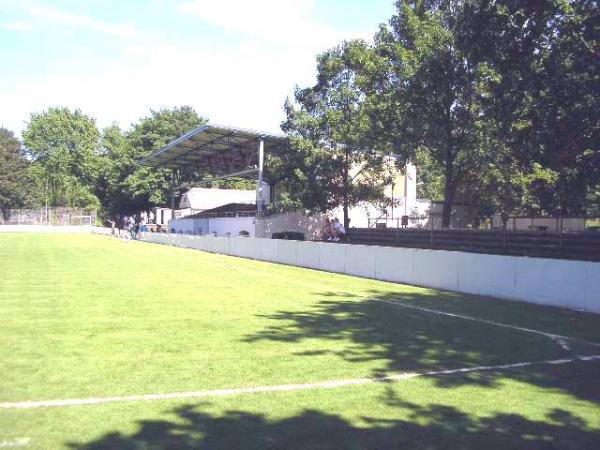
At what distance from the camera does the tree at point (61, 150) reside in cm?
8788

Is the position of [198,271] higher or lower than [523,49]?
lower

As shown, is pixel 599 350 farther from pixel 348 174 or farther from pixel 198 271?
pixel 348 174

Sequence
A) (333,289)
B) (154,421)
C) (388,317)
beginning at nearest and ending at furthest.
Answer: (154,421)
(388,317)
(333,289)

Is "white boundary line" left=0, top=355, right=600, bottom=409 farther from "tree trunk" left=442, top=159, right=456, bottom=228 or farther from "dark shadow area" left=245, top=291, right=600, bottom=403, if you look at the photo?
"tree trunk" left=442, top=159, right=456, bottom=228

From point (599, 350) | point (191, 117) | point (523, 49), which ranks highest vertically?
point (191, 117)

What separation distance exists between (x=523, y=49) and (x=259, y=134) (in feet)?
76.1

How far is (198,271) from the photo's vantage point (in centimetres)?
2058

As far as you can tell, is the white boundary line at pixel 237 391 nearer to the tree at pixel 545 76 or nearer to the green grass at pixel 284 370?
the green grass at pixel 284 370

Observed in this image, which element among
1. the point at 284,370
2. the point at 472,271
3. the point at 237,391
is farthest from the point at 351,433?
the point at 472,271

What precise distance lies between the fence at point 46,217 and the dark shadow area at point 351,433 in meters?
74.4

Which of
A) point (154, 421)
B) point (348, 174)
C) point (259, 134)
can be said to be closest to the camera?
point (154, 421)

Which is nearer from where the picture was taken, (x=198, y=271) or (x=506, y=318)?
(x=506, y=318)

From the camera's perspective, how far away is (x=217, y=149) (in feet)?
155

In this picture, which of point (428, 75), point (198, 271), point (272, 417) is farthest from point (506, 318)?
point (428, 75)
